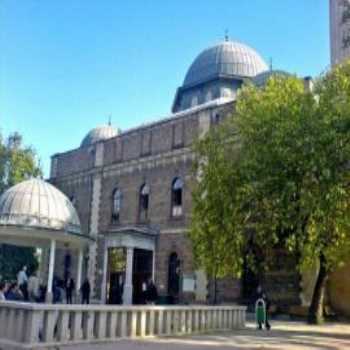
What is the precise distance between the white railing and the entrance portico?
43.5ft

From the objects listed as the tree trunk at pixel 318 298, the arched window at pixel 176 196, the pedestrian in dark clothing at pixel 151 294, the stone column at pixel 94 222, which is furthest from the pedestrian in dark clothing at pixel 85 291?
the tree trunk at pixel 318 298

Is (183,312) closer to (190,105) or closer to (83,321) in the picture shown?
(83,321)

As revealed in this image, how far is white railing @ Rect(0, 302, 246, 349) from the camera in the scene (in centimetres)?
1022

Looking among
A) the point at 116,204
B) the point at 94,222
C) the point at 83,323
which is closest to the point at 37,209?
the point at 116,204

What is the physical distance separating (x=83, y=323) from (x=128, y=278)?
1600 cm

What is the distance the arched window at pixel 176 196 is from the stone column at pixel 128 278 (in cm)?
320

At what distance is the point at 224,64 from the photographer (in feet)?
120

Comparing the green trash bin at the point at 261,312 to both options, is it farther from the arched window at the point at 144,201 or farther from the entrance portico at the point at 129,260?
the arched window at the point at 144,201

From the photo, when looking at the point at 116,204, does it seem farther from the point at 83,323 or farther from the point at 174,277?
the point at 83,323

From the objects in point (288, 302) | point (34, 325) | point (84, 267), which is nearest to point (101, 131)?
point (84, 267)

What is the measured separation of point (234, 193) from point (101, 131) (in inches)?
1073

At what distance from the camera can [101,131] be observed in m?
43.5

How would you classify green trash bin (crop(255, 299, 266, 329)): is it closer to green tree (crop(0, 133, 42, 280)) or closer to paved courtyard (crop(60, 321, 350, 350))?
paved courtyard (crop(60, 321, 350, 350))

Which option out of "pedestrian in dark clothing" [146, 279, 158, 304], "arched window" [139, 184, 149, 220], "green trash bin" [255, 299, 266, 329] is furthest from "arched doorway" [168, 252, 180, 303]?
"green trash bin" [255, 299, 266, 329]
